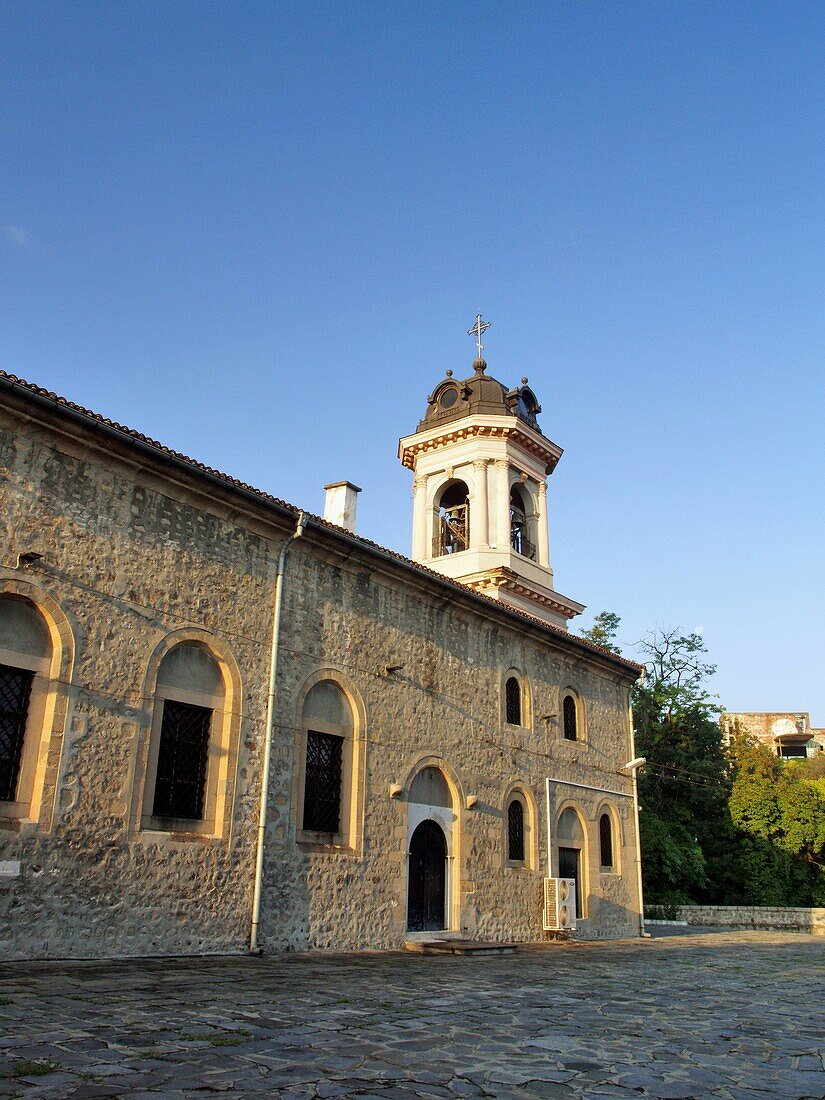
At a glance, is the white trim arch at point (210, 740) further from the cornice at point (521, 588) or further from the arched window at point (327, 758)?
the cornice at point (521, 588)

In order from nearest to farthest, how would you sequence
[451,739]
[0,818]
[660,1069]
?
→ [660,1069] → [0,818] → [451,739]

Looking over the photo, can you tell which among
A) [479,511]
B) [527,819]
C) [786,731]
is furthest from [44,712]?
[786,731]

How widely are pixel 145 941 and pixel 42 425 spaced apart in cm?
631

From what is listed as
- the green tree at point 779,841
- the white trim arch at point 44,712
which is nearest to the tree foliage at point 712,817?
the green tree at point 779,841

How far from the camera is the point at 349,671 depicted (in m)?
14.7

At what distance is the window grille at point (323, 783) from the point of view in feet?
45.2

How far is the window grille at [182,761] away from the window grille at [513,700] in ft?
25.9

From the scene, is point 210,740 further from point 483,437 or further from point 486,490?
point 483,437

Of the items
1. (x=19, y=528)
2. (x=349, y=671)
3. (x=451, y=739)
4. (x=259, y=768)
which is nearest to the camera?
(x=19, y=528)

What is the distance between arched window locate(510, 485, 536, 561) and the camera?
26938 mm

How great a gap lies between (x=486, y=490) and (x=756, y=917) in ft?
54.4

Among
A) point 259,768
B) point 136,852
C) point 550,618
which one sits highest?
point 550,618

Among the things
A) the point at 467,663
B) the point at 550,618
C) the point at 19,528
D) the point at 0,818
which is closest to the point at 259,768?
the point at 0,818

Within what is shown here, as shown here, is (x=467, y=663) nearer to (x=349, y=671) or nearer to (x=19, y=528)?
(x=349, y=671)
